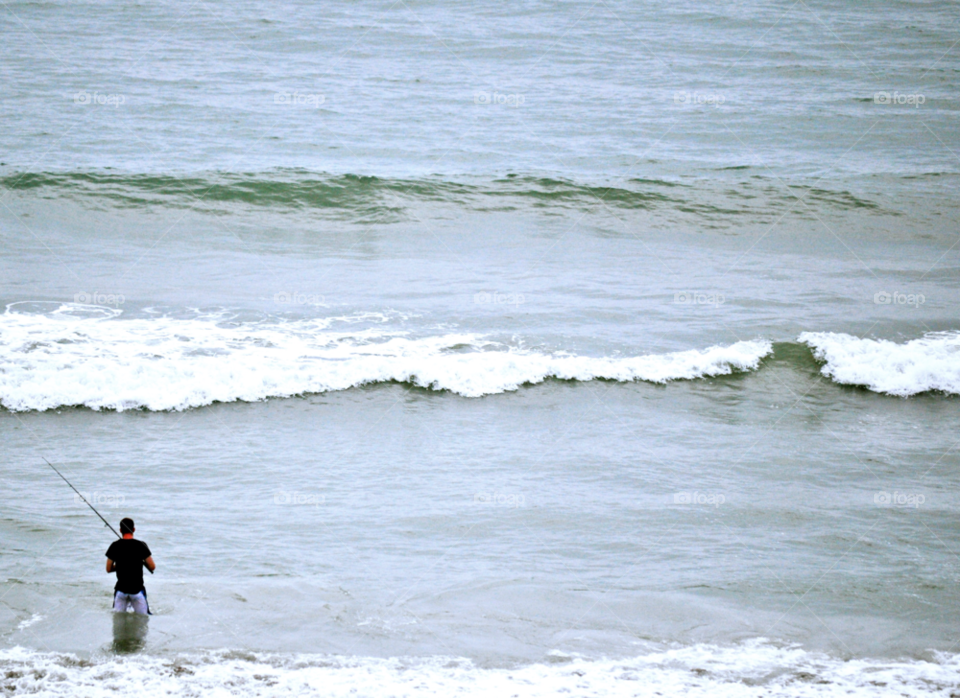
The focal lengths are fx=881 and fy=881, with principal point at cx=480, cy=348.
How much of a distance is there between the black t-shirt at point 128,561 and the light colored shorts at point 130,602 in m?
0.05

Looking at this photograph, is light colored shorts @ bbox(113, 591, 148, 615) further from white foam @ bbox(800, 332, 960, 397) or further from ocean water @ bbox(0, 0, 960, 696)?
white foam @ bbox(800, 332, 960, 397)

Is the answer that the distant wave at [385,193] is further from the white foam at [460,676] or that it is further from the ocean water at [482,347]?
the white foam at [460,676]

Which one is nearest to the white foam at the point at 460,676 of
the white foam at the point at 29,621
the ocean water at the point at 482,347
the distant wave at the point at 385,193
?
the ocean water at the point at 482,347

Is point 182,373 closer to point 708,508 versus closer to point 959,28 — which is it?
point 708,508

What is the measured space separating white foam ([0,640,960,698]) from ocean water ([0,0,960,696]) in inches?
1.1

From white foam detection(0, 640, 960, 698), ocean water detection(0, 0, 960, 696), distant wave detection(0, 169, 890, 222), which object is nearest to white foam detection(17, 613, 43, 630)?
ocean water detection(0, 0, 960, 696)

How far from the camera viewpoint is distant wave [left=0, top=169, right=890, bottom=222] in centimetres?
1733

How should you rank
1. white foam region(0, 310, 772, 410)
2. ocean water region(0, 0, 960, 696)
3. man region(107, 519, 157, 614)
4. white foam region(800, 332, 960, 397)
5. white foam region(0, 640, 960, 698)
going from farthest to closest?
white foam region(800, 332, 960, 397) < white foam region(0, 310, 772, 410) < ocean water region(0, 0, 960, 696) < man region(107, 519, 157, 614) < white foam region(0, 640, 960, 698)

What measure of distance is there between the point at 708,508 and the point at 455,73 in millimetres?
18164

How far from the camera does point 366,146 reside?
20.3 m

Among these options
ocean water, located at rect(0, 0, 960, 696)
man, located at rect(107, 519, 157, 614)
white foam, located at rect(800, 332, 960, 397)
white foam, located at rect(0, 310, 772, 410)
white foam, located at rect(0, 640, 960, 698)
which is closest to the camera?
white foam, located at rect(0, 640, 960, 698)

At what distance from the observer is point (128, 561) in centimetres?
581

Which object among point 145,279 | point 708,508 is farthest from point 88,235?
point 708,508

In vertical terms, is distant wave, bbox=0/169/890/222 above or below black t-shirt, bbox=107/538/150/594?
above
